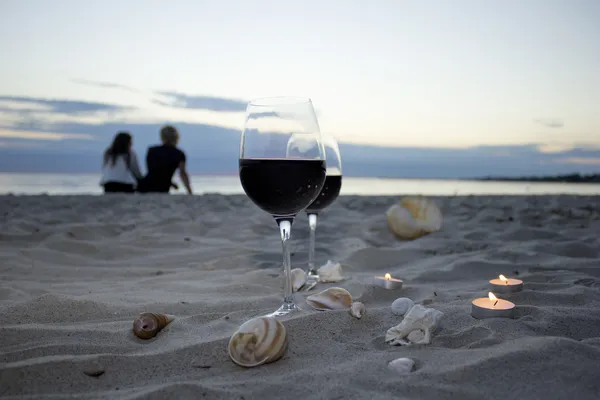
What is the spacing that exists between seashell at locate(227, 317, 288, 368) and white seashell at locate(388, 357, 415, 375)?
262 mm

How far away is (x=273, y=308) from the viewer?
169 cm

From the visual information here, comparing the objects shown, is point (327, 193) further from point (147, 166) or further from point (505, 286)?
point (147, 166)

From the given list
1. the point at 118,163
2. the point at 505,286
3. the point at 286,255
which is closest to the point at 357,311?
the point at 286,255

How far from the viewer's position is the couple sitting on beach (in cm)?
779

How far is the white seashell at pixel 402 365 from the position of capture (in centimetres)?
109

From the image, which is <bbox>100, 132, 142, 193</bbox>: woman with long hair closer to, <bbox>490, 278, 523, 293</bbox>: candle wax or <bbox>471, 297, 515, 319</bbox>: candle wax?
<bbox>490, 278, 523, 293</bbox>: candle wax

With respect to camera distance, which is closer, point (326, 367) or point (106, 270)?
point (326, 367)

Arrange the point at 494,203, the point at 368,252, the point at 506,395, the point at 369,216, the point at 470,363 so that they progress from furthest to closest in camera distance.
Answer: the point at 494,203 < the point at 369,216 < the point at 368,252 < the point at 470,363 < the point at 506,395

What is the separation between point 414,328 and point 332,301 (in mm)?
316

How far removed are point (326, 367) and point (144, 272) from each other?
1.55m

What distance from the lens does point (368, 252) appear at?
2744 millimetres

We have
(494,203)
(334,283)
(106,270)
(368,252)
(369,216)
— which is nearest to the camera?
(334,283)

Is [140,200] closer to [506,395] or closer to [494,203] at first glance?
[494,203]

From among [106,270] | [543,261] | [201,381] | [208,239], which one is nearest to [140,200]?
[208,239]
